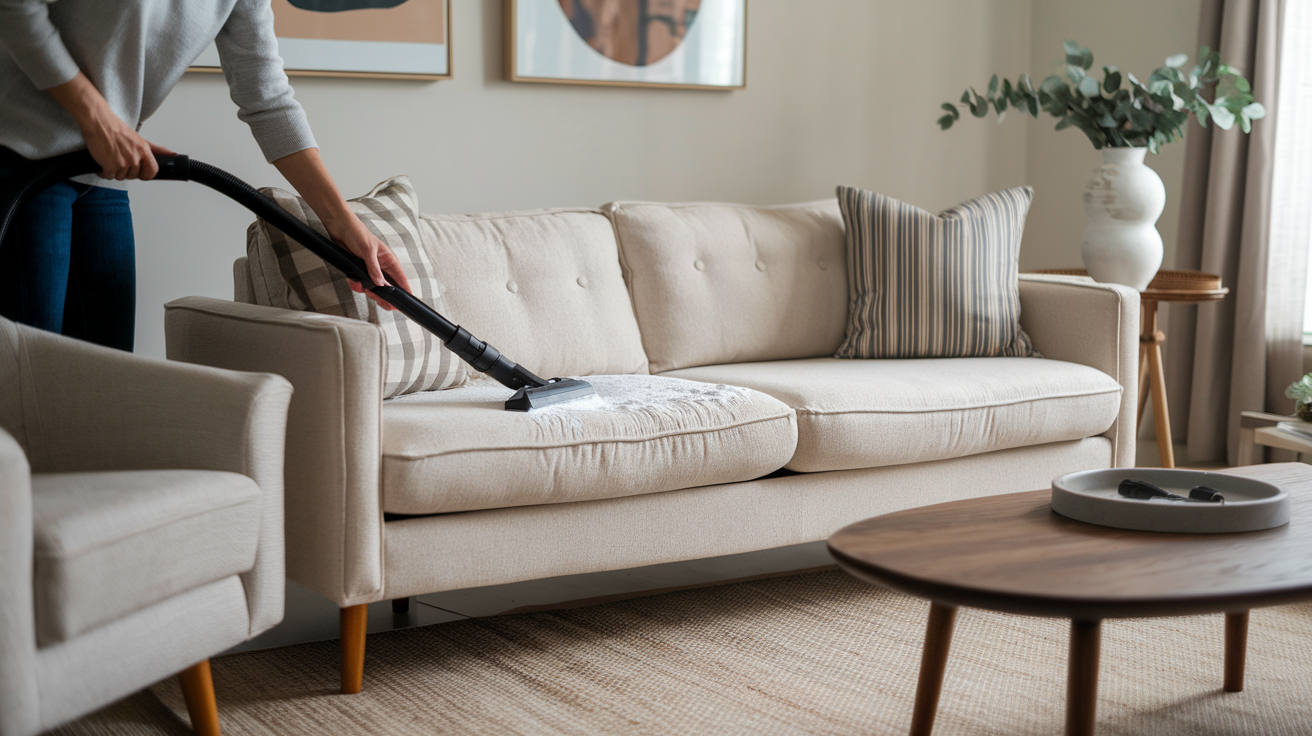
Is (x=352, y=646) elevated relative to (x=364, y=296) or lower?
lower

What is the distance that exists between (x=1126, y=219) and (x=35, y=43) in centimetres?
254

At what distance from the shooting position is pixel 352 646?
1.73 m

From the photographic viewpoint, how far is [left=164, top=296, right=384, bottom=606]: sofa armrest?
163 centimetres

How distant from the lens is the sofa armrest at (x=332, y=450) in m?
1.63

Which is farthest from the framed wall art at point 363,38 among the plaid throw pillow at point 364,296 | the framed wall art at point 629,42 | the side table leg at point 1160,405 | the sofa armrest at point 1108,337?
the side table leg at point 1160,405

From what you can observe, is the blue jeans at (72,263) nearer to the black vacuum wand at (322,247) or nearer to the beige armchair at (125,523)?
the black vacuum wand at (322,247)

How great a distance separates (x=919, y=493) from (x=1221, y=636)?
0.59 meters

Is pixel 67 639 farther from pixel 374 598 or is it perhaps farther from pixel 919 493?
pixel 919 493

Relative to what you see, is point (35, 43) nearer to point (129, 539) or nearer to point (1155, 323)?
point (129, 539)

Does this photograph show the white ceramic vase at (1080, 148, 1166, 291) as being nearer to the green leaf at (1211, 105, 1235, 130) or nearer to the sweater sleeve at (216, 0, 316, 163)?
the green leaf at (1211, 105, 1235, 130)

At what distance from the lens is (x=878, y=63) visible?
3594mm

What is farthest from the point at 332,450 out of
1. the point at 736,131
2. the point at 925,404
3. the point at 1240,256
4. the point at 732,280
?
the point at 1240,256

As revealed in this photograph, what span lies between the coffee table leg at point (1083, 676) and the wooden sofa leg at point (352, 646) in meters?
1.03

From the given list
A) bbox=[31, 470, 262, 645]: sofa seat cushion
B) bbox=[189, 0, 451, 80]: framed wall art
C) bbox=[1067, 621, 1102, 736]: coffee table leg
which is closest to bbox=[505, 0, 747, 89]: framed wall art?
bbox=[189, 0, 451, 80]: framed wall art
